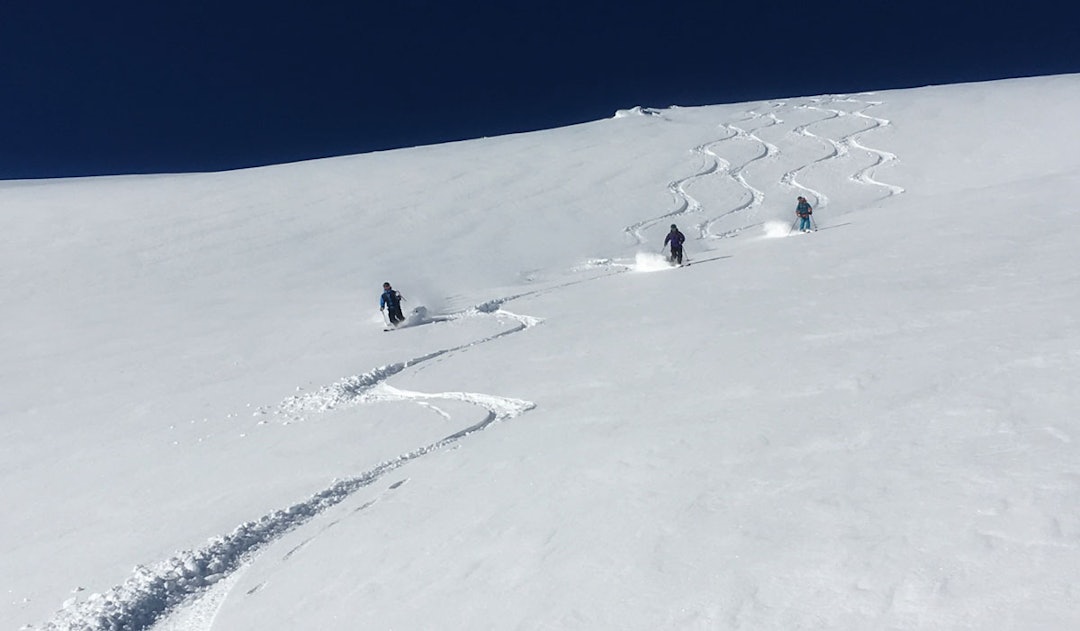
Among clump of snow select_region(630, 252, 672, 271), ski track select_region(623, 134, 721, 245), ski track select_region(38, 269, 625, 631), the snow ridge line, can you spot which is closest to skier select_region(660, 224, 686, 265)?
clump of snow select_region(630, 252, 672, 271)

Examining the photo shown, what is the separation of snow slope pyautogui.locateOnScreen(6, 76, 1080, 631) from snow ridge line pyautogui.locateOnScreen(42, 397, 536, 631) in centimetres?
2

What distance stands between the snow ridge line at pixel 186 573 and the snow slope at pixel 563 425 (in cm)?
2

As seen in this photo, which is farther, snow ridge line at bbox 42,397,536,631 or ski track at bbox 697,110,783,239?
ski track at bbox 697,110,783,239

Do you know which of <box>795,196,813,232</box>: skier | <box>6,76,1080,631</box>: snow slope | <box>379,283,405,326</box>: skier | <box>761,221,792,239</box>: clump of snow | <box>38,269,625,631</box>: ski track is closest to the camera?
<box>6,76,1080,631</box>: snow slope

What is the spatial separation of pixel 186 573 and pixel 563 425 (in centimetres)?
343

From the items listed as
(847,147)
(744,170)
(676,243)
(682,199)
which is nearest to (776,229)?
(676,243)

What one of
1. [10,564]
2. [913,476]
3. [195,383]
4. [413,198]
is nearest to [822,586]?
[913,476]

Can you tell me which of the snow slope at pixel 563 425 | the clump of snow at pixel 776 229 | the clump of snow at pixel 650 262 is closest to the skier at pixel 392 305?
the snow slope at pixel 563 425

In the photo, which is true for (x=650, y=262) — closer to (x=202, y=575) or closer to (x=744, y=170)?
(x=744, y=170)

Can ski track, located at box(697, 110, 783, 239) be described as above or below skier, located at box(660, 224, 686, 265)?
above

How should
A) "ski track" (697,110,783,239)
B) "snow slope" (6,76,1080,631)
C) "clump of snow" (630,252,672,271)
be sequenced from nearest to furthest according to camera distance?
"snow slope" (6,76,1080,631)
"clump of snow" (630,252,672,271)
"ski track" (697,110,783,239)

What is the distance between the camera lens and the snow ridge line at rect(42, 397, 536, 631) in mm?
6266

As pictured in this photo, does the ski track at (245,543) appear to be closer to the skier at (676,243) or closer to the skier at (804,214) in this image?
the skier at (676,243)

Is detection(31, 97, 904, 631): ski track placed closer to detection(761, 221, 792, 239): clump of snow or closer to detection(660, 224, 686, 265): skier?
detection(660, 224, 686, 265): skier
